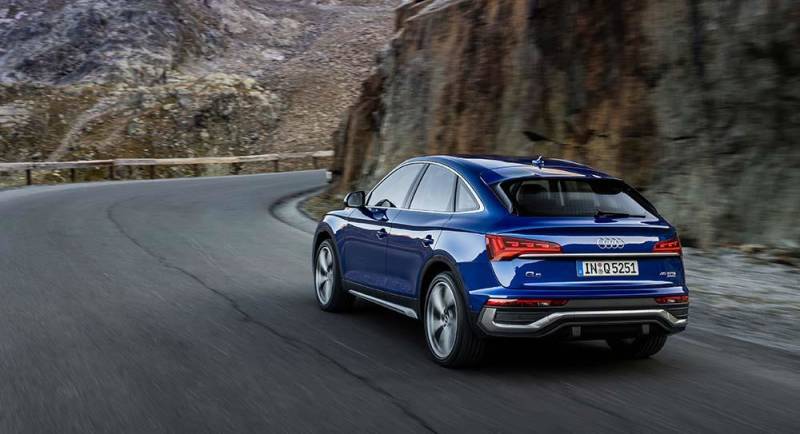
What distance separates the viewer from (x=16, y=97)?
4681cm

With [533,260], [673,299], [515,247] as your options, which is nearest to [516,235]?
[515,247]

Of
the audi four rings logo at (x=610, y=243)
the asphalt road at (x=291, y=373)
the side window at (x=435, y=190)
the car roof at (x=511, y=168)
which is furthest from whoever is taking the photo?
the side window at (x=435, y=190)

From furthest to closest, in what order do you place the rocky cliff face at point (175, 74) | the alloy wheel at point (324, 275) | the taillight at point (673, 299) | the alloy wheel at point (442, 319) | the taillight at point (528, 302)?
the rocky cliff face at point (175, 74)
the alloy wheel at point (324, 275)
the alloy wheel at point (442, 319)
the taillight at point (673, 299)
the taillight at point (528, 302)

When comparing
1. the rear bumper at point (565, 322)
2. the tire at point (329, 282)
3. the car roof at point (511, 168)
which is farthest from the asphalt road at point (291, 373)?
the car roof at point (511, 168)

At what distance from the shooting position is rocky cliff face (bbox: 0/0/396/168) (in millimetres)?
44062

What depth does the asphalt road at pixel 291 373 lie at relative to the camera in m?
5.09

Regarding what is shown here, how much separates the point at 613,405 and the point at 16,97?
153 feet

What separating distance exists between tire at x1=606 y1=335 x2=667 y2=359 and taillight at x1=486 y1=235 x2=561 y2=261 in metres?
1.30

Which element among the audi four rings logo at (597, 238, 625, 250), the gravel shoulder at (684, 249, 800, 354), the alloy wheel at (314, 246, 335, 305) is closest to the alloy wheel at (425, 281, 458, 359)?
the audi four rings logo at (597, 238, 625, 250)

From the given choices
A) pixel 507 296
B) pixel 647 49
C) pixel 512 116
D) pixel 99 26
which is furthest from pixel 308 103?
pixel 507 296

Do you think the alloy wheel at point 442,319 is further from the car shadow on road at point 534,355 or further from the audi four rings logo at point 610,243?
the audi four rings logo at point 610,243

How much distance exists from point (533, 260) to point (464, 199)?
0.90 m

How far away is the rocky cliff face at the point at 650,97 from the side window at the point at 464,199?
695cm

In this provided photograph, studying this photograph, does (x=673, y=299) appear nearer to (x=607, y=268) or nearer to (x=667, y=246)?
(x=667, y=246)
